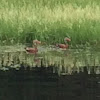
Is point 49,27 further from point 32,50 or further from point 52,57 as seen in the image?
point 52,57

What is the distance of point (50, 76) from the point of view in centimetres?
929

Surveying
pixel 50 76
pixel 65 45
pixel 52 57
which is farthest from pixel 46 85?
pixel 65 45

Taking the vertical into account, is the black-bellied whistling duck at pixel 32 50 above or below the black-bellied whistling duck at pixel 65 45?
below

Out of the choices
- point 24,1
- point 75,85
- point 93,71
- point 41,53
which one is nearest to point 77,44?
point 41,53

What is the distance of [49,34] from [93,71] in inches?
142

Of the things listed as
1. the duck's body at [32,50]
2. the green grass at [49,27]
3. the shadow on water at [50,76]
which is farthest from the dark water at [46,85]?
the green grass at [49,27]

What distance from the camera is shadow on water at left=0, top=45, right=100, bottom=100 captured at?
26.1ft

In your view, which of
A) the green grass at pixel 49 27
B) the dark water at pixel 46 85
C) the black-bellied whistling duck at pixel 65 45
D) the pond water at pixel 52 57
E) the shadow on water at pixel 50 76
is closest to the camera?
the dark water at pixel 46 85

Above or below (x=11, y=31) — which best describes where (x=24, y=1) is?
above

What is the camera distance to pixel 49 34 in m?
13.1

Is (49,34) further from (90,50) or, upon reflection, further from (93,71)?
(93,71)

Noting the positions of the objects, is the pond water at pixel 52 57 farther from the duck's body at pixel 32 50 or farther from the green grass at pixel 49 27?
the green grass at pixel 49 27

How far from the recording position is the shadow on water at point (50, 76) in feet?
26.1

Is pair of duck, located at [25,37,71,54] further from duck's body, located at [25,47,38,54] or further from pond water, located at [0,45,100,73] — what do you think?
pond water, located at [0,45,100,73]
